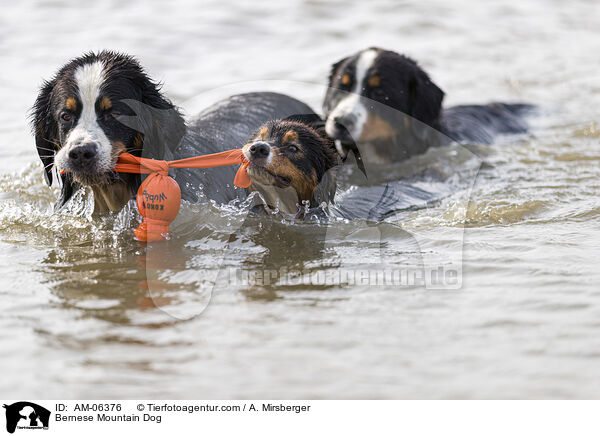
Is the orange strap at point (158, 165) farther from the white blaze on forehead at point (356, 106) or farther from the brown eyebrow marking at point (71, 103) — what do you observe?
the white blaze on forehead at point (356, 106)

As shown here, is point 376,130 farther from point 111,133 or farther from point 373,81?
point 111,133

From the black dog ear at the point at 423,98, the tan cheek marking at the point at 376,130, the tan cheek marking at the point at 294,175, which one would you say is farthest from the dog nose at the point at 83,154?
the black dog ear at the point at 423,98

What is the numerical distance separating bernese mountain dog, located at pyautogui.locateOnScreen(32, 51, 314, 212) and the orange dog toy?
0.33 ft

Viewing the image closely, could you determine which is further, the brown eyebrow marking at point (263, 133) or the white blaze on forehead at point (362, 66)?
the white blaze on forehead at point (362, 66)

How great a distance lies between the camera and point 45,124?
4.39 meters

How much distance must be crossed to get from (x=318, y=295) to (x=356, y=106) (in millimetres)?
2399

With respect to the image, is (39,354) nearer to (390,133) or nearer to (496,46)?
(390,133)

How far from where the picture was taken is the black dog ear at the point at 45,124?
4.31 m

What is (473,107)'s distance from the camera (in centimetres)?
737

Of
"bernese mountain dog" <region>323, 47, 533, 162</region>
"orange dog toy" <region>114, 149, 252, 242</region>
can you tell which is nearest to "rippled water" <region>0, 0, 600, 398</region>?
"orange dog toy" <region>114, 149, 252, 242</region>

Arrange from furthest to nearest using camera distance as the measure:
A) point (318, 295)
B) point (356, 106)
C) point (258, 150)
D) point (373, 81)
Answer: point (373, 81) → point (356, 106) → point (258, 150) → point (318, 295)

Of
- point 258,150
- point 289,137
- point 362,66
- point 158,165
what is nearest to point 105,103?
point 158,165

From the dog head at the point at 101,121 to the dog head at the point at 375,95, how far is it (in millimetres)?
1512

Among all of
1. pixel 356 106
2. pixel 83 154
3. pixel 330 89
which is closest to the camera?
pixel 83 154
